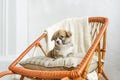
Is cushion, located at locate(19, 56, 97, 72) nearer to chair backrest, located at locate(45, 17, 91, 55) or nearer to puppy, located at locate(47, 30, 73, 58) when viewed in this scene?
puppy, located at locate(47, 30, 73, 58)

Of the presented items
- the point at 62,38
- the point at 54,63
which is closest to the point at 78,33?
the point at 62,38

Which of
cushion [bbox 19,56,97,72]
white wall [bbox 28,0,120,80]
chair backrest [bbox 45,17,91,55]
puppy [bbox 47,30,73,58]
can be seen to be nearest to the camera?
cushion [bbox 19,56,97,72]

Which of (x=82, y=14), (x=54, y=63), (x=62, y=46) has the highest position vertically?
(x=82, y=14)

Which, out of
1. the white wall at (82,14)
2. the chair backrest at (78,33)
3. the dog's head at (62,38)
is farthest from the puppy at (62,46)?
the white wall at (82,14)

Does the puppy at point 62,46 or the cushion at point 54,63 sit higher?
the puppy at point 62,46

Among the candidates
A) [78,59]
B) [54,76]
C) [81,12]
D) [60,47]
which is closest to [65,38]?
[60,47]

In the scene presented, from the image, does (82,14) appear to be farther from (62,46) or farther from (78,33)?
(62,46)

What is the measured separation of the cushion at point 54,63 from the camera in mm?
1349

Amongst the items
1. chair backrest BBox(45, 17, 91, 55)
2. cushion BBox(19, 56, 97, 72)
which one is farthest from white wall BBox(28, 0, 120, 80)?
cushion BBox(19, 56, 97, 72)

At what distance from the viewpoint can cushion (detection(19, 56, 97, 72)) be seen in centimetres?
135

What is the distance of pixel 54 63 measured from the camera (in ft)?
4.58

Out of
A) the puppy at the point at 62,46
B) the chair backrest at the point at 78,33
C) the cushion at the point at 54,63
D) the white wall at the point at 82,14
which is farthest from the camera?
the white wall at the point at 82,14

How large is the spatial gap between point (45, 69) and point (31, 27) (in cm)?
112

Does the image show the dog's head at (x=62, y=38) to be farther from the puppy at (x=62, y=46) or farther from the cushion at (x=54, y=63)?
the cushion at (x=54, y=63)
